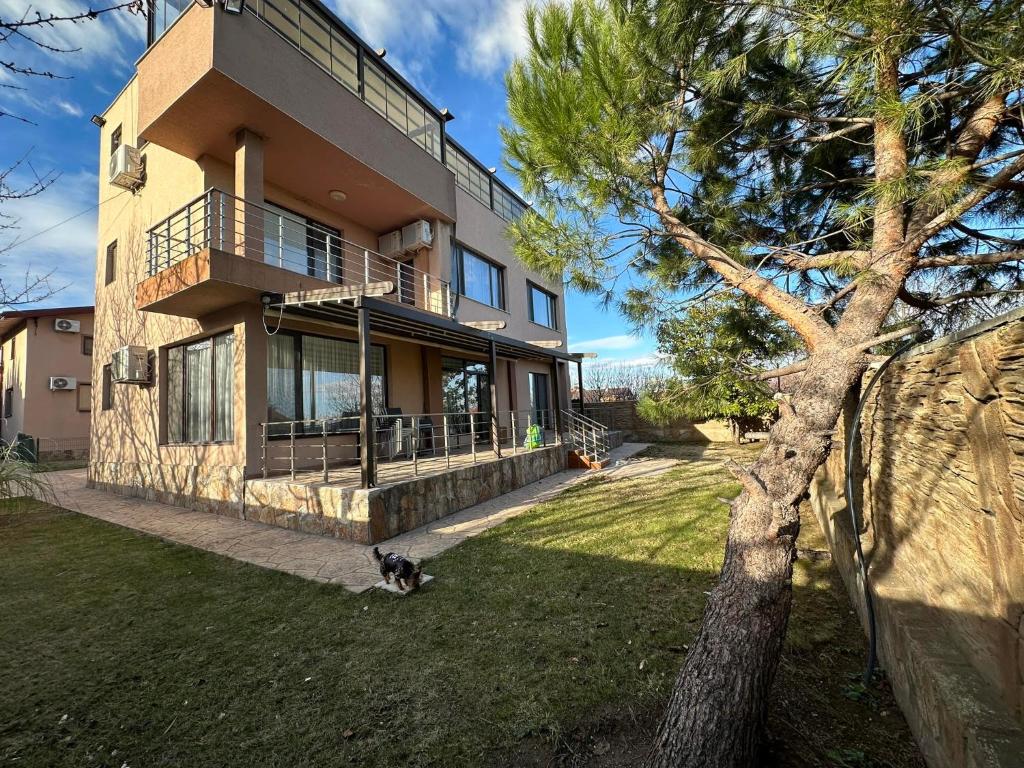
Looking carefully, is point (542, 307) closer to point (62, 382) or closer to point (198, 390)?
point (198, 390)

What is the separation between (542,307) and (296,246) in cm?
1026

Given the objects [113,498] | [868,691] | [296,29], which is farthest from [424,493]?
[296,29]

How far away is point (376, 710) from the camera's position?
2617mm

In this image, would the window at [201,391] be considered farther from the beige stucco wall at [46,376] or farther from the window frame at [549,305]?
the beige stucco wall at [46,376]

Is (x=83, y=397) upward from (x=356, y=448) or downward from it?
upward

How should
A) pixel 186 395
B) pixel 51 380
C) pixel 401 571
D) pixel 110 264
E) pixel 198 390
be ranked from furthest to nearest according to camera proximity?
pixel 51 380
pixel 110 264
pixel 186 395
pixel 198 390
pixel 401 571

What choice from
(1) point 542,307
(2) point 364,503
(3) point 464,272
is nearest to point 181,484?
(2) point 364,503

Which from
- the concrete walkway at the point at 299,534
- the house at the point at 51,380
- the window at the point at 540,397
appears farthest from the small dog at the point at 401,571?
the house at the point at 51,380

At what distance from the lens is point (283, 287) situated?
785 cm

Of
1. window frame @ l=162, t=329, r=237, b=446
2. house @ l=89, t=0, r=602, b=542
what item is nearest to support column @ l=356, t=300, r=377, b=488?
house @ l=89, t=0, r=602, b=542

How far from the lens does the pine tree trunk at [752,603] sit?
1.95m

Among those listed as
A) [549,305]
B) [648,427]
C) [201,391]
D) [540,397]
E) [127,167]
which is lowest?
[648,427]

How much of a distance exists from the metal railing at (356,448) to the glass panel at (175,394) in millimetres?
2528

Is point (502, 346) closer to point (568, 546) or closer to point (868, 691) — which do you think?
point (568, 546)
